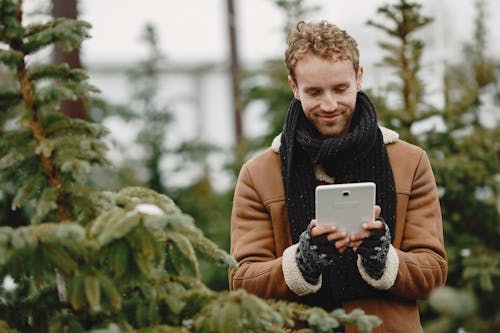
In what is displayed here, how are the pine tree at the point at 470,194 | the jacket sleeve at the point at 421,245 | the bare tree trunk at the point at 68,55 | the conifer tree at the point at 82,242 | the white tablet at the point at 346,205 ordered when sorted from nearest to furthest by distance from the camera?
the conifer tree at the point at 82,242 → the white tablet at the point at 346,205 → the jacket sleeve at the point at 421,245 → the pine tree at the point at 470,194 → the bare tree trunk at the point at 68,55

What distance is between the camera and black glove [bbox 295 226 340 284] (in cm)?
252

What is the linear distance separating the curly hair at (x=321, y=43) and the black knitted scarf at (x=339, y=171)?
240 millimetres

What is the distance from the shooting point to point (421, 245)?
2791mm

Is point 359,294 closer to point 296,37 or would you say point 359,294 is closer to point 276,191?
point 276,191

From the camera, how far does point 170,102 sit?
9.59 metres

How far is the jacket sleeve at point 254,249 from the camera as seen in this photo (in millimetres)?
2777

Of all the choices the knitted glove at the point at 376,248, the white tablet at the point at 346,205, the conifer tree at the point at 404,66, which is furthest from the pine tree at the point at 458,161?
the white tablet at the point at 346,205

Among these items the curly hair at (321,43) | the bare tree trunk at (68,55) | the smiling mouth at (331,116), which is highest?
the bare tree trunk at (68,55)

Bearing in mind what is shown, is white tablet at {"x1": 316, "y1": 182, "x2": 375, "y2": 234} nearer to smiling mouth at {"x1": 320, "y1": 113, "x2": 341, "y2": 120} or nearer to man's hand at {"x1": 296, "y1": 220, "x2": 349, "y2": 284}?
man's hand at {"x1": 296, "y1": 220, "x2": 349, "y2": 284}

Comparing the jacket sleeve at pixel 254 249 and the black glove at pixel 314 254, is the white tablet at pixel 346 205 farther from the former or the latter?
Answer: the jacket sleeve at pixel 254 249

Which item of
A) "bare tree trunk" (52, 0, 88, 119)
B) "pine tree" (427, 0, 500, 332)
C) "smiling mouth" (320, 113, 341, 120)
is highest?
"bare tree trunk" (52, 0, 88, 119)

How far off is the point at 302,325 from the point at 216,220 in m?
4.76

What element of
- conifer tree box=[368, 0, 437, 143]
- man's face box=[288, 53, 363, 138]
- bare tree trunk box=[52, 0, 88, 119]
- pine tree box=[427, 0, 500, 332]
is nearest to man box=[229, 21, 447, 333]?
man's face box=[288, 53, 363, 138]

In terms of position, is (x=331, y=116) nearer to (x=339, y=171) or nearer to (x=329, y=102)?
(x=329, y=102)
